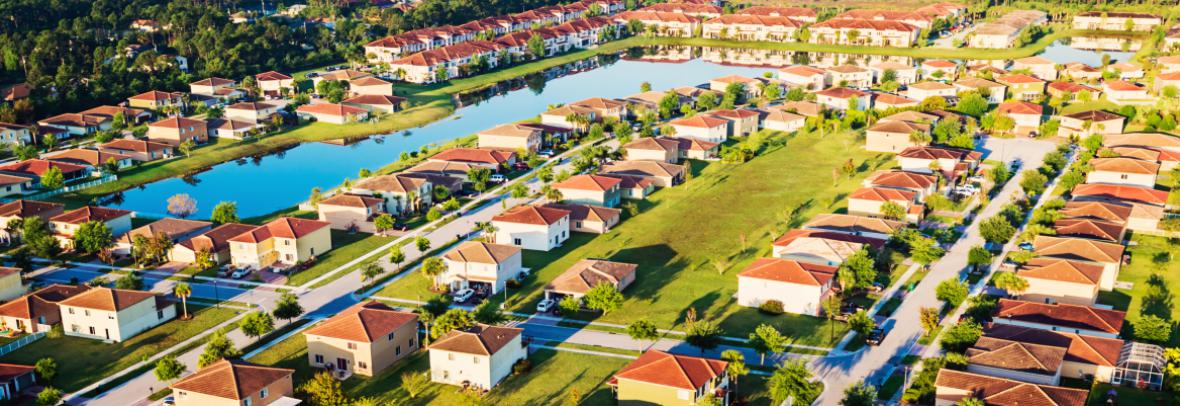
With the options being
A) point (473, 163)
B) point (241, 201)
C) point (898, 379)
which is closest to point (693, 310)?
point (898, 379)

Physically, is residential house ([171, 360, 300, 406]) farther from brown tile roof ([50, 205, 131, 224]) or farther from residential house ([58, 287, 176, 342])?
brown tile roof ([50, 205, 131, 224])

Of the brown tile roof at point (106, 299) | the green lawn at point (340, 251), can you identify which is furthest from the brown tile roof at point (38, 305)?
the green lawn at point (340, 251)

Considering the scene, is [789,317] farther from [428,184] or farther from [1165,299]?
[428,184]

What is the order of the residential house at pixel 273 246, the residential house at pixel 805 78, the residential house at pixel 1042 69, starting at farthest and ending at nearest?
the residential house at pixel 1042 69 < the residential house at pixel 805 78 < the residential house at pixel 273 246

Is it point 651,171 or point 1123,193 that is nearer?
point 1123,193

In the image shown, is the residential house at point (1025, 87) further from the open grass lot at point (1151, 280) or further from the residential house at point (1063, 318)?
the residential house at point (1063, 318)

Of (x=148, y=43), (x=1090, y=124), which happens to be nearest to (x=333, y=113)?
(x=148, y=43)

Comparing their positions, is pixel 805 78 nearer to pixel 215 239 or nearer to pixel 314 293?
pixel 215 239
